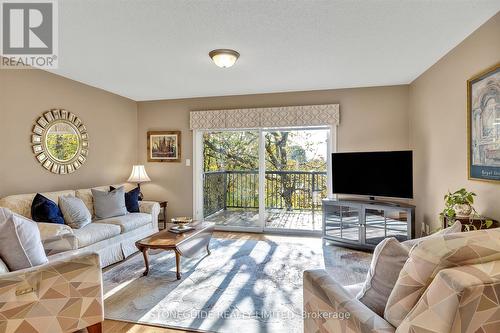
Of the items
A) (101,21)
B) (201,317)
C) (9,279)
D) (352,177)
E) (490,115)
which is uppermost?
(101,21)

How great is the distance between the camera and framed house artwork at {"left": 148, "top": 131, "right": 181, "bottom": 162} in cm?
529

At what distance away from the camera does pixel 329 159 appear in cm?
468

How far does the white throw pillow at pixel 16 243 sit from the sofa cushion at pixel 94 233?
1.15 meters

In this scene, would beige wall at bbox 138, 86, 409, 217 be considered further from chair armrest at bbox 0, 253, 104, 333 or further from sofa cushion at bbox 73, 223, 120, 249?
chair armrest at bbox 0, 253, 104, 333

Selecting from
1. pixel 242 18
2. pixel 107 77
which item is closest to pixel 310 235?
pixel 242 18

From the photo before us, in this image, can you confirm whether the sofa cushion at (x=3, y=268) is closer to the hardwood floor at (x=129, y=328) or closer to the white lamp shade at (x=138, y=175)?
the hardwood floor at (x=129, y=328)

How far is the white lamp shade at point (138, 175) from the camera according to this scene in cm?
490

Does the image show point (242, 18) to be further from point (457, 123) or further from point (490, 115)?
point (457, 123)

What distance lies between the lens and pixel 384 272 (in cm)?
124

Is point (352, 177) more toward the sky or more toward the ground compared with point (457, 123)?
more toward the ground

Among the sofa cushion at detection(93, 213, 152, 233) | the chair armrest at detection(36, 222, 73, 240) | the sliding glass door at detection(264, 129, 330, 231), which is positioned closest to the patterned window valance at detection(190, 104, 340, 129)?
the sliding glass door at detection(264, 129, 330, 231)

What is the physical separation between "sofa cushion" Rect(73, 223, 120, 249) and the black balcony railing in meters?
2.17

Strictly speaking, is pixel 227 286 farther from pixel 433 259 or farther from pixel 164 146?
pixel 164 146

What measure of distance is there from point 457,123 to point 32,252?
A: 3949mm
